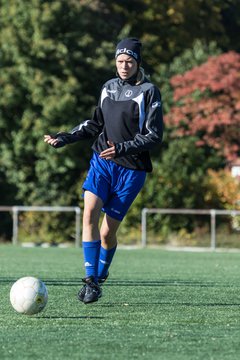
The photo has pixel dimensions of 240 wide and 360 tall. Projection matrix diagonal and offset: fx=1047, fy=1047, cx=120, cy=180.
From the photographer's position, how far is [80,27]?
3122 centimetres

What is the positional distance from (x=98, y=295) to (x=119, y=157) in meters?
1.17

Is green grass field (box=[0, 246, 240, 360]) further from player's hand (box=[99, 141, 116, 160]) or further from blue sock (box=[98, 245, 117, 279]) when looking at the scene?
player's hand (box=[99, 141, 116, 160])

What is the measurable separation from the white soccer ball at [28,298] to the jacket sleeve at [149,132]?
146 centimetres

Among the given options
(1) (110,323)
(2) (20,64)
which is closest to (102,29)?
(2) (20,64)

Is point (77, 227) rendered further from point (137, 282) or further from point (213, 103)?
point (137, 282)

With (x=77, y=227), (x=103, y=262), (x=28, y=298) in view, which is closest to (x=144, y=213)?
(x=77, y=227)

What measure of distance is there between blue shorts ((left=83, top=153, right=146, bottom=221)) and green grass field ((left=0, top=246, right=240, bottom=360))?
2.75 ft

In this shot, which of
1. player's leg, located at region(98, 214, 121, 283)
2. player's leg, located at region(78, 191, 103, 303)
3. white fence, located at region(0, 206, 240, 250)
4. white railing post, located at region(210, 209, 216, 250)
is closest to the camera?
player's leg, located at region(78, 191, 103, 303)

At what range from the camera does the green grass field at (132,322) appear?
6.03 meters

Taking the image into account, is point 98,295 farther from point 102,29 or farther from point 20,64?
point 102,29

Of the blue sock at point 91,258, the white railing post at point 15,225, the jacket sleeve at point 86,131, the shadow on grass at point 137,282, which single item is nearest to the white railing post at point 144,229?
the white railing post at point 15,225

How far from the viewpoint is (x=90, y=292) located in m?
8.62

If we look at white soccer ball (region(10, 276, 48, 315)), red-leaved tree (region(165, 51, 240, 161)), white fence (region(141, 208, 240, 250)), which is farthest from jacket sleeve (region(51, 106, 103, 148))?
red-leaved tree (region(165, 51, 240, 161))

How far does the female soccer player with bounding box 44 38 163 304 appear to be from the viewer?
8727 millimetres
